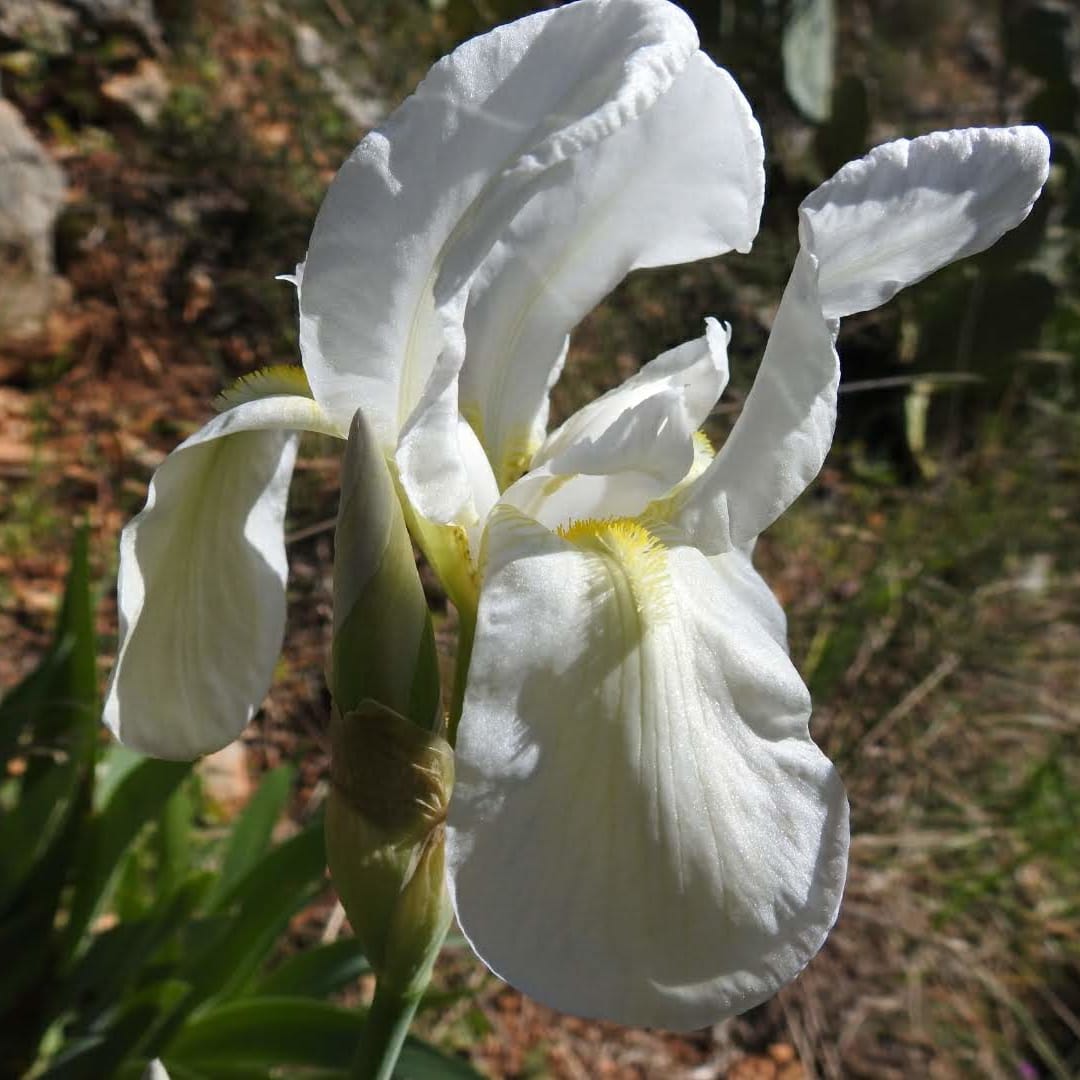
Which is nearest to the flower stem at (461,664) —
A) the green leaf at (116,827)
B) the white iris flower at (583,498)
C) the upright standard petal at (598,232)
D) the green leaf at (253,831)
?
the white iris flower at (583,498)

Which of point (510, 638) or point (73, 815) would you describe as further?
A: point (73, 815)

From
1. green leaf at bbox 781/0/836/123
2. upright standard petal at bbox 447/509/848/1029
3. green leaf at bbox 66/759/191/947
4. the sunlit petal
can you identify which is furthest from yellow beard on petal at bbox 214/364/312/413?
green leaf at bbox 781/0/836/123

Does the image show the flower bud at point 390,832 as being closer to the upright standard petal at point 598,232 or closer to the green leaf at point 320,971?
the upright standard petal at point 598,232

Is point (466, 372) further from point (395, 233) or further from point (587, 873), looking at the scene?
point (587, 873)

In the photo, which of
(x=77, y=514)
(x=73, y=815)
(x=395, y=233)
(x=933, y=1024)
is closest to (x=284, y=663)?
(x=77, y=514)

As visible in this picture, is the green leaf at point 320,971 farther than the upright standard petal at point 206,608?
Yes
